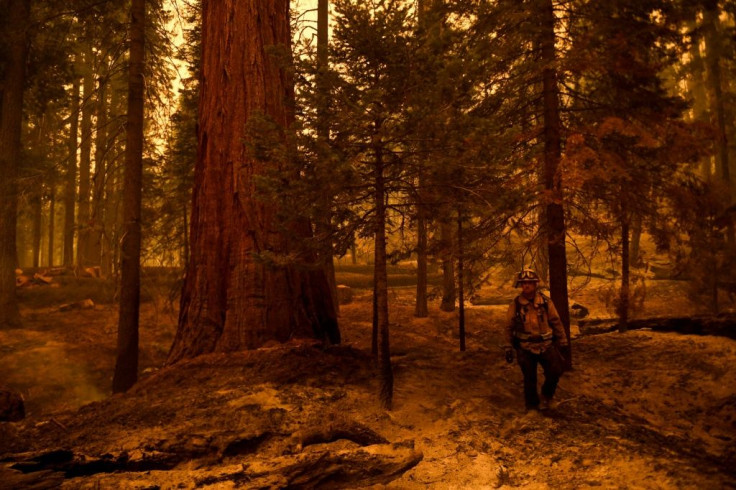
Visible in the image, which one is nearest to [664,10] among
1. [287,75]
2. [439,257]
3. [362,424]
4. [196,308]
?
[439,257]

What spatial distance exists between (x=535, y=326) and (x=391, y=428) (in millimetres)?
2389

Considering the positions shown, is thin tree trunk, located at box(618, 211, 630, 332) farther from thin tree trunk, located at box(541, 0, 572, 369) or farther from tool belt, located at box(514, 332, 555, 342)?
tool belt, located at box(514, 332, 555, 342)

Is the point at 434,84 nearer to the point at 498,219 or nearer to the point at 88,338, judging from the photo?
the point at 498,219

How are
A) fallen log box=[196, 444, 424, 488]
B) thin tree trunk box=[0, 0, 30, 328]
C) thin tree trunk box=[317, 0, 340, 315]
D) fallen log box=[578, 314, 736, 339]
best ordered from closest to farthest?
fallen log box=[196, 444, 424, 488], thin tree trunk box=[317, 0, 340, 315], fallen log box=[578, 314, 736, 339], thin tree trunk box=[0, 0, 30, 328]

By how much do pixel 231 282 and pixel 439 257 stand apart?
3952 millimetres

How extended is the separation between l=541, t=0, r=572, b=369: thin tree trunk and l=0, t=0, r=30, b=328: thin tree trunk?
13.8m

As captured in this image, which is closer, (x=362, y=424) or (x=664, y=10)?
(x=362, y=424)

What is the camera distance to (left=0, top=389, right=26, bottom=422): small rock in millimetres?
6059

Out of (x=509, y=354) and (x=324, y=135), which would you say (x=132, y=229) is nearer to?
(x=324, y=135)

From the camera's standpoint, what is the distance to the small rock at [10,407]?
239 inches

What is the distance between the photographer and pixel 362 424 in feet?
17.4

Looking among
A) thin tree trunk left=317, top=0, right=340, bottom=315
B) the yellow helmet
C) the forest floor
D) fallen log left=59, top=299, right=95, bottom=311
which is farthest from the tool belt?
fallen log left=59, top=299, right=95, bottom=311

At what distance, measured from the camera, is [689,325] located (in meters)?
11.3

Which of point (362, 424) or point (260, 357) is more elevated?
point (260, 357)
